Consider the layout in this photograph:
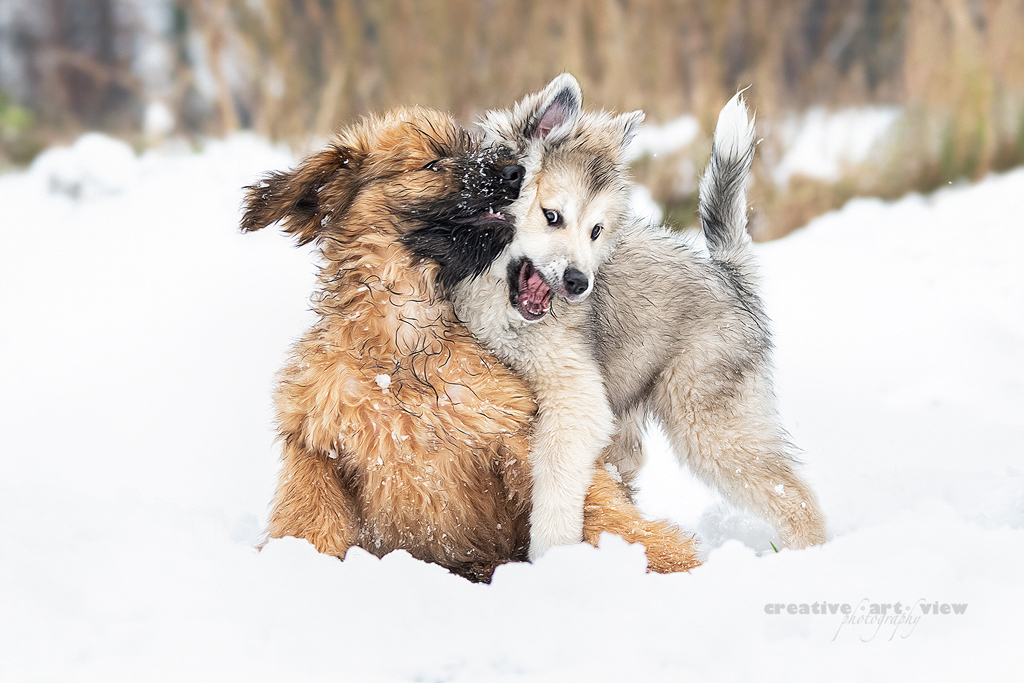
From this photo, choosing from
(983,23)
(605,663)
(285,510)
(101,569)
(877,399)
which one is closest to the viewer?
(605,663)

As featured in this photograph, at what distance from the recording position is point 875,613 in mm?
1960

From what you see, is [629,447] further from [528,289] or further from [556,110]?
[556,110]

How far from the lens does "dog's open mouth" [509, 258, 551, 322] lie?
277cm

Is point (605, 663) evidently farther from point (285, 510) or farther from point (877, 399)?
point (877, 399)

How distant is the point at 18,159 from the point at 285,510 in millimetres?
5231

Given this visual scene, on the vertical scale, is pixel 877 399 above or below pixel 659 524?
above

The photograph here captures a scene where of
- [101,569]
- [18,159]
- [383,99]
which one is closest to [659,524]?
[101,569]

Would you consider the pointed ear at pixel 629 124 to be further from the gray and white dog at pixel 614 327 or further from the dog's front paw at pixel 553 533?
the dog's front paw at pixel 553 533

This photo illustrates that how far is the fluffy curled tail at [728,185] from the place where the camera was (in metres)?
3.28

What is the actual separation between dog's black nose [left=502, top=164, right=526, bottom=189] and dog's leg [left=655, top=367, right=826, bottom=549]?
0.86 meters

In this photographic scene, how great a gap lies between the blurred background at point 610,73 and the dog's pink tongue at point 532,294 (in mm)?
3593

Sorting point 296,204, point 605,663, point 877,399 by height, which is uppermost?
point 296,204

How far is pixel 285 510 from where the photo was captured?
253cm

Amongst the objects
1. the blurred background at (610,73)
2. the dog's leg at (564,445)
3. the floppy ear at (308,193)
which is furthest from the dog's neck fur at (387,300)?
the blurred background at (610,73)
